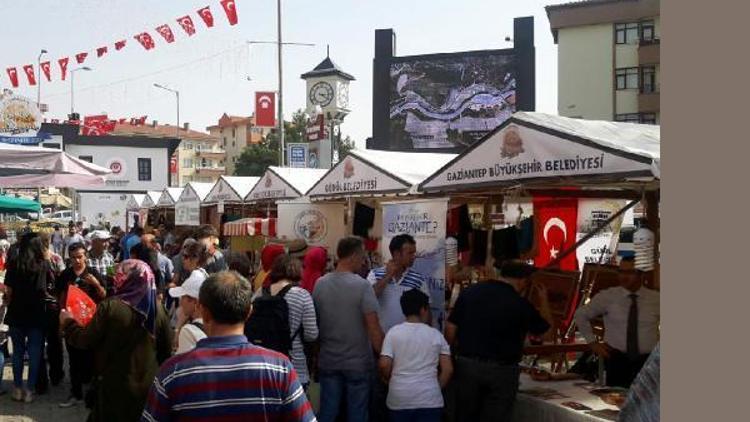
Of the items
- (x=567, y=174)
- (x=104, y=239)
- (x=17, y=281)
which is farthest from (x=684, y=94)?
(x=104, y=239)

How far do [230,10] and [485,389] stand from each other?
14.8 meters

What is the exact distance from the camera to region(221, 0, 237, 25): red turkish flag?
704 inches

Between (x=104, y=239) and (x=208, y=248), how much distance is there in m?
1.44

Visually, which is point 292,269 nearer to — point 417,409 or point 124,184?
point 417,409

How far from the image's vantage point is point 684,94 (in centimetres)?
117

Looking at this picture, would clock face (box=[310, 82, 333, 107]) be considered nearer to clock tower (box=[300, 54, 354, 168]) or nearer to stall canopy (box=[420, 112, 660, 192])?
clock tower (box=[300, 54, 354, 168])

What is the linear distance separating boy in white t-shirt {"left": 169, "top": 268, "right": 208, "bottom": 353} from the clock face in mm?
31010

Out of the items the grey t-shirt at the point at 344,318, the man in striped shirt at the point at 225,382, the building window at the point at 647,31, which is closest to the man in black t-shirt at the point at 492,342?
the grey t-shirt at the point at 344,318

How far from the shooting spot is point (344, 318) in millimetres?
5098

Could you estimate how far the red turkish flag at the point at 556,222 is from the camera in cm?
811

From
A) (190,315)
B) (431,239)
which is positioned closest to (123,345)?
(190,315)

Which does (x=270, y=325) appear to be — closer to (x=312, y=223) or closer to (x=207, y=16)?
(x=312, y=223)

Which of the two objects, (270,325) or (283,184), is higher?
(283,184)

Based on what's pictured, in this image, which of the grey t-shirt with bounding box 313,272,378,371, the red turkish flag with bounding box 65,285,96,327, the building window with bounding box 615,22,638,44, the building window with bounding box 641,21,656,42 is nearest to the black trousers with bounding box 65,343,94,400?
the red turkish flag with bounding box 65,285,96,327
